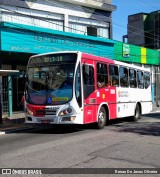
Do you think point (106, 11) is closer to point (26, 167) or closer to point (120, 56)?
point (120, 56)

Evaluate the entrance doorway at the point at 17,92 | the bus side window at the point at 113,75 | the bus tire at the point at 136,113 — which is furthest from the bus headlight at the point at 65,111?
the entrance doorway at the point at 17,92

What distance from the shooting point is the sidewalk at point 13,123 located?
14891 mm

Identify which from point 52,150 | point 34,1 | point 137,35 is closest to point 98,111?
point 52,150

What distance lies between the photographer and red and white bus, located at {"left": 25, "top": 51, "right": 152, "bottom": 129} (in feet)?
40.7

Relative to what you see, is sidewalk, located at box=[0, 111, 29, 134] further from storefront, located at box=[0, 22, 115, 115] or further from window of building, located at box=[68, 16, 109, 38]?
window of building, located at box=[68, 16, 109, 38]

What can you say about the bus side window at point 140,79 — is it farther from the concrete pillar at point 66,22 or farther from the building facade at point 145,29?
the building facade at point 145,29

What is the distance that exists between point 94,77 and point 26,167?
22.1 feet

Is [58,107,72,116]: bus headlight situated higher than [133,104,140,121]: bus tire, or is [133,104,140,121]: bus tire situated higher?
[58,107,72,116]: bus headlight

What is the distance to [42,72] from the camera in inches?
518

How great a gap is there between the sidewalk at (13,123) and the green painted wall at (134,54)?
10.9 metres

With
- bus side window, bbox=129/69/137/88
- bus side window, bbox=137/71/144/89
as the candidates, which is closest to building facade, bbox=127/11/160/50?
bus side window, bbox=137/71/144/89

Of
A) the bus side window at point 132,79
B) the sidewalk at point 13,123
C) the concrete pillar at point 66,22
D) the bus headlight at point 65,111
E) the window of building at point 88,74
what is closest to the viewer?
the bus headlight at point 65,111

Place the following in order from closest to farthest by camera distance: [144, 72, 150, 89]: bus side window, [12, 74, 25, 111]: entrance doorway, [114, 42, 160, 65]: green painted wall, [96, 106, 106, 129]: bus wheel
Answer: [96, 106, 106, 129]: bus wheel
[144, 72, 150, 89]: bus side window
[12, 74, 25, 111]: entrance doorway
[114, 42, 160, 65]: green painted wall

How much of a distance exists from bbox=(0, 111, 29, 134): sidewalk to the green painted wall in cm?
1092
